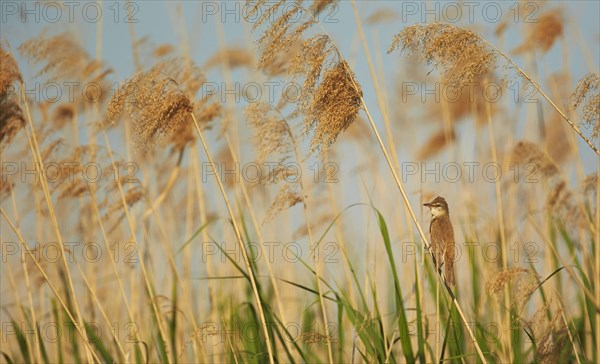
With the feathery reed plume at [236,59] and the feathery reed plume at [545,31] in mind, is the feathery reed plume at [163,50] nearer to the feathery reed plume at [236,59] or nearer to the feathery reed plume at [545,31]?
the feathery reed plume at [236,59]

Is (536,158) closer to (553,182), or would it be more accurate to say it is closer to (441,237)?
(553,182)

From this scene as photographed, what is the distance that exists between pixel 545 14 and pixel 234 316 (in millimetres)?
3480

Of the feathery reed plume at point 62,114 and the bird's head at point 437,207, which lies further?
the feathery reed plume at point 62,114

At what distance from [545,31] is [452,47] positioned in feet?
10.1

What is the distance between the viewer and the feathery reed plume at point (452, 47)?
9.18 ft

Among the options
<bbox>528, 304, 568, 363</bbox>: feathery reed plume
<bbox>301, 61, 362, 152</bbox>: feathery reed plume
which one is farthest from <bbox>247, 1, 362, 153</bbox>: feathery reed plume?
<bbox>528, 304, 568, 363</bbox>: feathery reed plume

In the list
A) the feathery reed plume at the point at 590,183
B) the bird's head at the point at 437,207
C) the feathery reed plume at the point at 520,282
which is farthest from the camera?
the feathery reed plume at the point at 590,183

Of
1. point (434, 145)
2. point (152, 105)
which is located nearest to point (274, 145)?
point (152, 105)

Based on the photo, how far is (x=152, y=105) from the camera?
313 cm

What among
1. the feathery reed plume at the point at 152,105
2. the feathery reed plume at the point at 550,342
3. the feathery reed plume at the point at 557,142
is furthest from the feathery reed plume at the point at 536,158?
the feathery reed plume at the point at 152,105

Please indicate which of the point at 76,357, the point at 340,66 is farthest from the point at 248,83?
the point at 340,66

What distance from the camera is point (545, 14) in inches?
219

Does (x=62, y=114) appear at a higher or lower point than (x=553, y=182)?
higher

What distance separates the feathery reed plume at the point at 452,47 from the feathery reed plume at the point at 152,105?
3.32 ft
